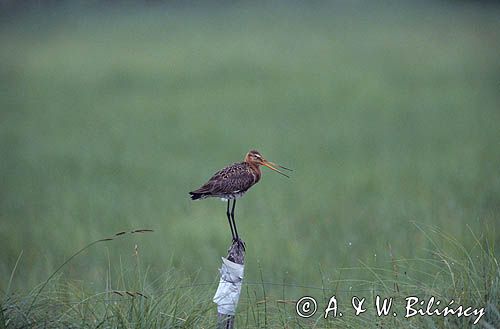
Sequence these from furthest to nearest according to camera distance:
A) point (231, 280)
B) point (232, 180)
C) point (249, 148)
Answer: point (249, 148), point (231, 280), point (232, 180)

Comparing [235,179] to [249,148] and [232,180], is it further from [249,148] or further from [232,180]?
[249,148]

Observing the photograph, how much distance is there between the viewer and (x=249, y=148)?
Result: 11477 mm

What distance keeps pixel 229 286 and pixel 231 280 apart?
3 centimetres

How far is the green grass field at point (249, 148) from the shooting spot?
4.74 m

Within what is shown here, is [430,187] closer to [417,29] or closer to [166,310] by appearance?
[166,310]

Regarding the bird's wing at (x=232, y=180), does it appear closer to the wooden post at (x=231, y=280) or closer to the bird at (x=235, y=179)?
the bird at (x=235, y=179)

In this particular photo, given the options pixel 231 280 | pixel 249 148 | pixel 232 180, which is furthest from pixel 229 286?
pixel 249 148

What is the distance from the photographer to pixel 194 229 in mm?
8383

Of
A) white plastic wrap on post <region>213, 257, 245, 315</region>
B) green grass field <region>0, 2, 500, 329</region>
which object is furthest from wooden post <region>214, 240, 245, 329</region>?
green grass field <region>0, 2, 500, 329</region>

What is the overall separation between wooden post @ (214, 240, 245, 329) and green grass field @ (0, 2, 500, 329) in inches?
10.3

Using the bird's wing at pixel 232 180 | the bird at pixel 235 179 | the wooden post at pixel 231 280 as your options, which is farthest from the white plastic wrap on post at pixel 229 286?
the bird's wing at pixel 232 180

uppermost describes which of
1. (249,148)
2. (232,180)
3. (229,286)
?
(232,180)

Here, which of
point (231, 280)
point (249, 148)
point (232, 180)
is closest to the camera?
point (232, 180)

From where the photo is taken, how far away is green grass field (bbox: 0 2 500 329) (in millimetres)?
4742
